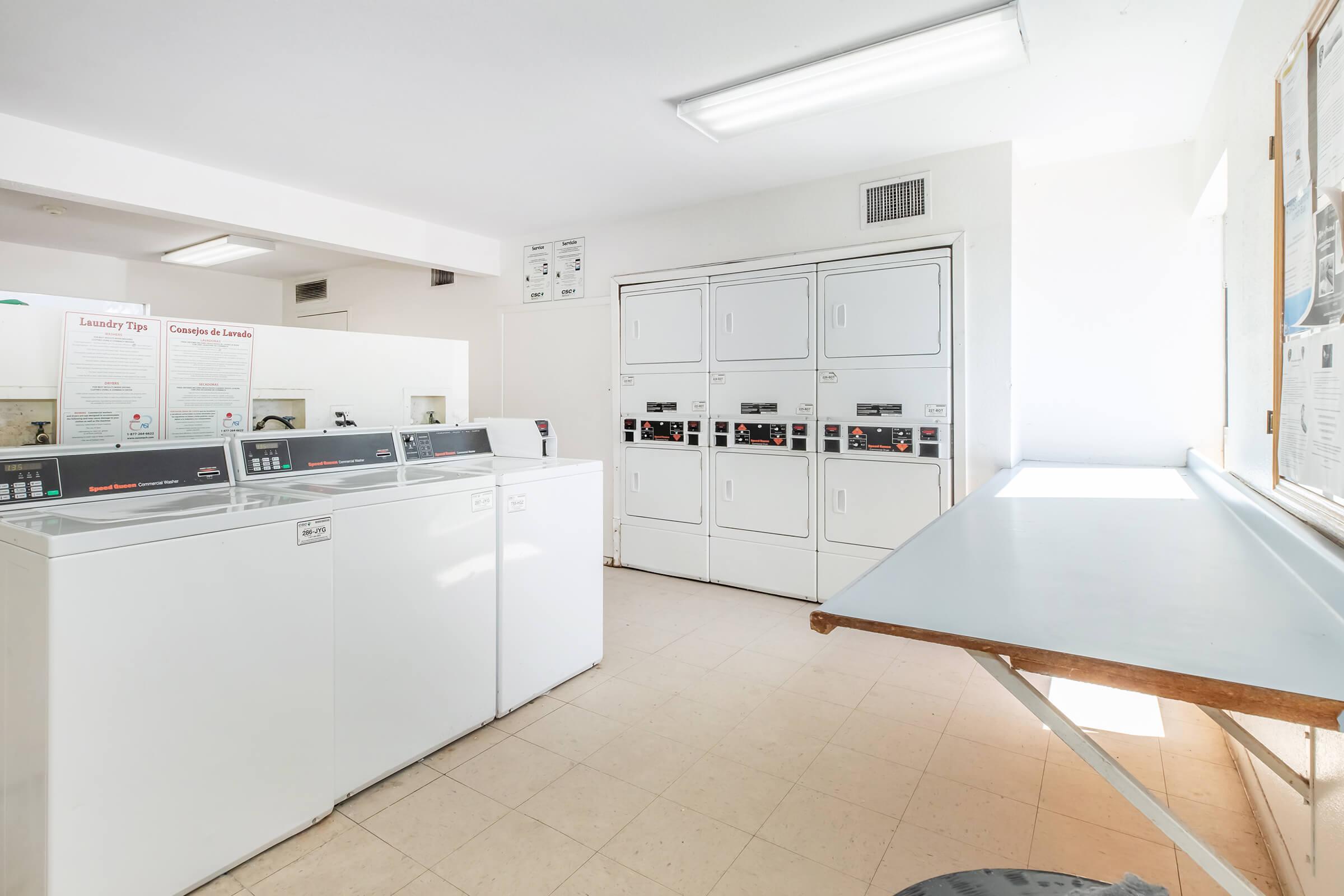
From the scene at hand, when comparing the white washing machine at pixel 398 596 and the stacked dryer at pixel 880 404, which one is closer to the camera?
the white washing machine at pixel 398 596

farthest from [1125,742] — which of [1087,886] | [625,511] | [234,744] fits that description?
[625,511]

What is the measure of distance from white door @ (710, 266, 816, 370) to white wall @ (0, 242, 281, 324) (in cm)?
388

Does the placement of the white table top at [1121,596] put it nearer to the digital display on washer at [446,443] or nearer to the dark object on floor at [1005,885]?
the dark object on floor at [1005,885]

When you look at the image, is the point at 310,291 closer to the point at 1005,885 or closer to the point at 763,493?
the point at 763,493

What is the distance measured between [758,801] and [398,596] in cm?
141

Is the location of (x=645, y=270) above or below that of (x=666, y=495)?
above

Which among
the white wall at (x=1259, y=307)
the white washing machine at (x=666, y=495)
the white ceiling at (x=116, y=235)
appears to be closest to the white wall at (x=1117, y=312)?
the white wall at (x=1259, y=307)

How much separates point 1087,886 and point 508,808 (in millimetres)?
1737

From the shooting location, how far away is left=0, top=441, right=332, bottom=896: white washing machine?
4.78 feet

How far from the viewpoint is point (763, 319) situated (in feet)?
14.0

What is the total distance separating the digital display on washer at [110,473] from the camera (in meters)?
1.81

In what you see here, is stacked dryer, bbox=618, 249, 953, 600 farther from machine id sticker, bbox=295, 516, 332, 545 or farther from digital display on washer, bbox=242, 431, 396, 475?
machine id sticker, bbox=295, 516, 332, 545

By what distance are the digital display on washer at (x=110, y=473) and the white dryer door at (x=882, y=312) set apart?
3285 millimetres

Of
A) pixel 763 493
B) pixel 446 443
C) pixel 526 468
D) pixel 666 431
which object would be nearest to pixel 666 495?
pixel 666 431
